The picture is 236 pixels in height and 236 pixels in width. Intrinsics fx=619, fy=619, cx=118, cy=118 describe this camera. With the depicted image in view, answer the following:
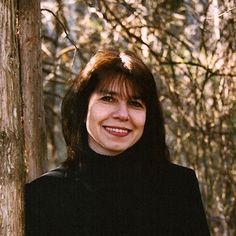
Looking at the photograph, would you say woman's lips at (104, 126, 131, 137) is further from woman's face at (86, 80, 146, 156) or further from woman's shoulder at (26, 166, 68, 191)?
woman's shoulder at (26, 166, 68, 191)

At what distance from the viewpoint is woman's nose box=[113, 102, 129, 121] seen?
238 cm

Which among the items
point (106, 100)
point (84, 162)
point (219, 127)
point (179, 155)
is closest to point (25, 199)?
point (84, 162)

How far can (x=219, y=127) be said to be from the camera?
4422 millimetres

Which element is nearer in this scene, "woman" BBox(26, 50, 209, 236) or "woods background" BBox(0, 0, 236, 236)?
"woman" BBox(26, 50, 209, 236)

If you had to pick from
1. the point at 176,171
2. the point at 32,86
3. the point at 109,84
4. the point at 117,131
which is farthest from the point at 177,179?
the point at 32,86

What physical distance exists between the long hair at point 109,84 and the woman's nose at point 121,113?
0.07 metres

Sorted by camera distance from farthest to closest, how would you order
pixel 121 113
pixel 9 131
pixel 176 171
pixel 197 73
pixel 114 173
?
1. pixel 197 73
2. pixel 176 171
3. pixel 114 173
4. pixel 121 113
5. pixel 9 131

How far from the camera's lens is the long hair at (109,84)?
2.46 metres

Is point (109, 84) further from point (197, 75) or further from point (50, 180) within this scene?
point (197, 75)

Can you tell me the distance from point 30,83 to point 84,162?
391 millimetres

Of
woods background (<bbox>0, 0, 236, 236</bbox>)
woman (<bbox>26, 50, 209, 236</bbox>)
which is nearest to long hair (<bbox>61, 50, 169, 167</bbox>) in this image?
woman (<bbox>26, 50, 209, 236</bbox>)

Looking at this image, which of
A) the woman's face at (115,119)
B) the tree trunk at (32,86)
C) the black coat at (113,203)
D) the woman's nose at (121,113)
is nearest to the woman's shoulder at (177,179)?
the black coat at (113,203)

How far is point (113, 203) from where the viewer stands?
2.47 metres

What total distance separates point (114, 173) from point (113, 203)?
127 mm
